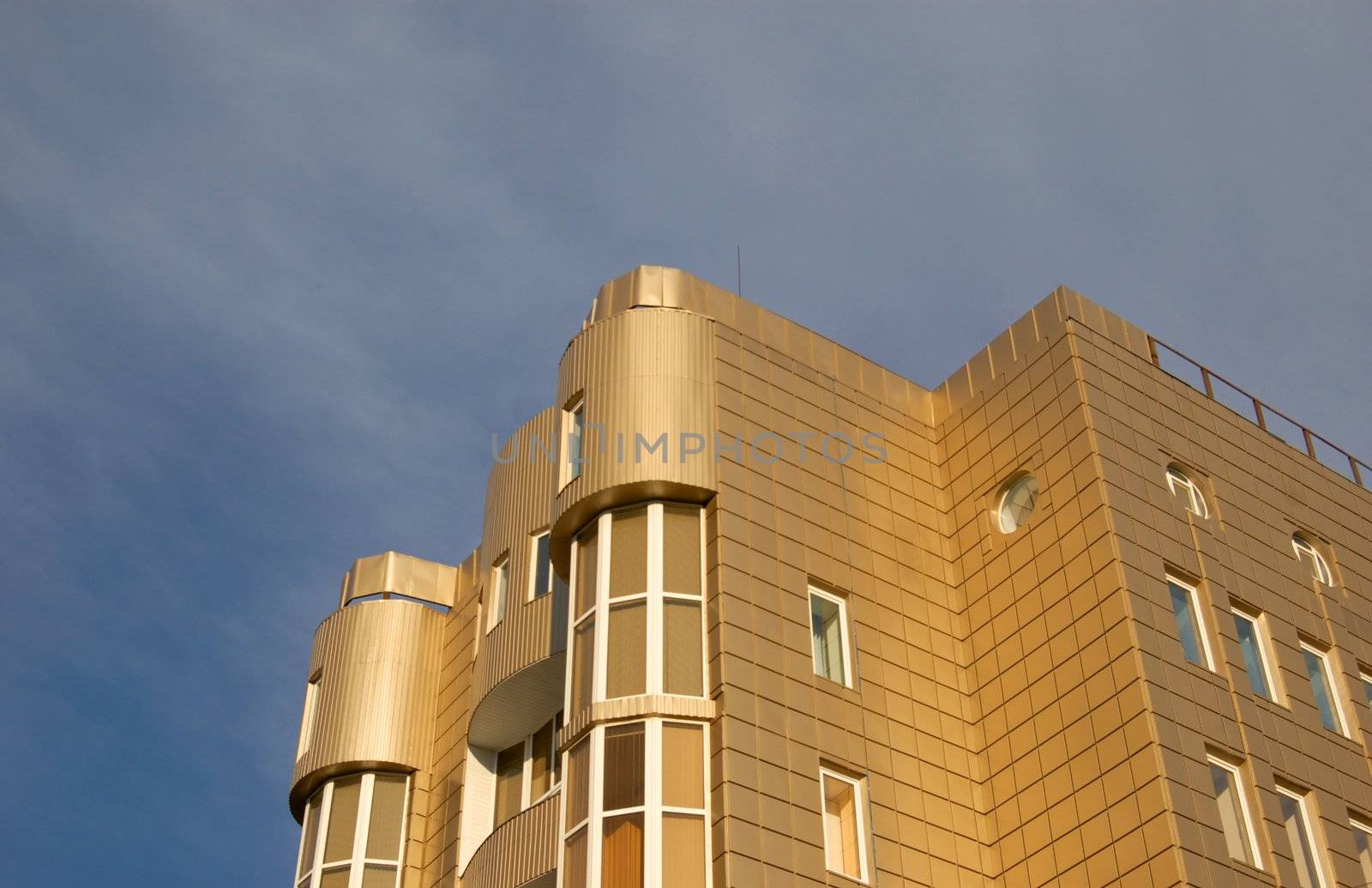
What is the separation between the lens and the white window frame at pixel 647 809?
949 inches

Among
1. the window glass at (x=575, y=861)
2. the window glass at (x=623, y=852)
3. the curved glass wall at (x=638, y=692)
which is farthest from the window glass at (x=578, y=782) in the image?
the window glass at (x=623, y=852)

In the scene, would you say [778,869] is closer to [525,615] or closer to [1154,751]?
[1154,751]

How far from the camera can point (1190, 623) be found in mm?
29141

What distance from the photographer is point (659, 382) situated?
2969 centimetres

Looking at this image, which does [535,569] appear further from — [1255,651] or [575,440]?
[1255,651]

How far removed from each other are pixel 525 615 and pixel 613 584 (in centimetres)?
464

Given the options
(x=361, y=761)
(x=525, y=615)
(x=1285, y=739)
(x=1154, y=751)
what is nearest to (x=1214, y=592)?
(x=1285, y=739)

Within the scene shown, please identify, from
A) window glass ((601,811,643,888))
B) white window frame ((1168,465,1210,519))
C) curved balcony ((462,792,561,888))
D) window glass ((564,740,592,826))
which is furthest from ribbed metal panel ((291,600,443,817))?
white window frame ((1168,465,1210,519))

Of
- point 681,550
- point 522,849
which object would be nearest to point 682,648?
point 681,550

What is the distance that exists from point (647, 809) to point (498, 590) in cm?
1055

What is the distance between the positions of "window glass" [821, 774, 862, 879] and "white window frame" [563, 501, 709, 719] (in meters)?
2.68

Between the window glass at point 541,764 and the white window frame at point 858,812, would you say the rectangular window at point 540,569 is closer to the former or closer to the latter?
the window glass at point 541,764

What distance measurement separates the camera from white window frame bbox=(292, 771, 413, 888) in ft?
108

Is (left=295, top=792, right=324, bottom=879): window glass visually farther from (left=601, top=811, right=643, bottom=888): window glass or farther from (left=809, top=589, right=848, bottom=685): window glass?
(left=809, top=589, right=848, bottom=685): window glass
